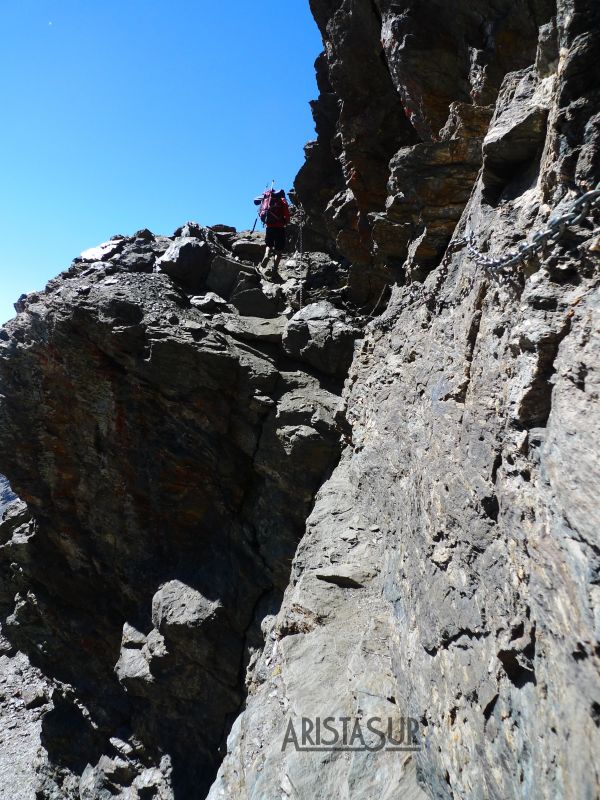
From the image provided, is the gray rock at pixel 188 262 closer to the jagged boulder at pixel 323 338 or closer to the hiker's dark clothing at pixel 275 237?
the hiker's dark clothing at pixel 275 237

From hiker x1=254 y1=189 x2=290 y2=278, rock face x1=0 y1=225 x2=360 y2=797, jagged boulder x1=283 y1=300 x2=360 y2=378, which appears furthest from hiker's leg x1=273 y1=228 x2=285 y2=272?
jagged boulder x1=283 y1=300 x2=360 y2=378

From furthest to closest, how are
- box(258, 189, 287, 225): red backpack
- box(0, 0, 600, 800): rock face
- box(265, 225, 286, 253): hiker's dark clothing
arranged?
box(265, 225, 286, 253): hiker's dark clothing, box(258, 189, 287, 225): red backpack, box(0, 0, 600, 800): rock face

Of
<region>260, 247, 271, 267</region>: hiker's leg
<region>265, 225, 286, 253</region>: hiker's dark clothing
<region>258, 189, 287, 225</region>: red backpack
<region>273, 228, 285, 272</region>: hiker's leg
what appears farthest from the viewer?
<region>260, 247, 271, 267</region>: hiker's leg

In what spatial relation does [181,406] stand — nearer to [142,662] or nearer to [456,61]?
[142,662]

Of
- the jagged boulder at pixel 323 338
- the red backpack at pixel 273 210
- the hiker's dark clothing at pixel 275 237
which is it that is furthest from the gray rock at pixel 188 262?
the jagged boulder at pixel 323 338

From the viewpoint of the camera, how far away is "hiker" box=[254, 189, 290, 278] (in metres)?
21.7

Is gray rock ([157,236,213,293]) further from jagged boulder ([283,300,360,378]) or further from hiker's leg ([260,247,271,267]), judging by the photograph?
jagged boulder ([283,300,360,378])

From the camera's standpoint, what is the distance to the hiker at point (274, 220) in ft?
71.2

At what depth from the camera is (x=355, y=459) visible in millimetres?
12922

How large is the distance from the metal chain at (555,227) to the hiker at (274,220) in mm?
16036

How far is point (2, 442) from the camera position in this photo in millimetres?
19594

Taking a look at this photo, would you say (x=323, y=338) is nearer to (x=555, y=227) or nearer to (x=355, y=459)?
(x=355, y=459)

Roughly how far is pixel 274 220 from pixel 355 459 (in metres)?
13.1

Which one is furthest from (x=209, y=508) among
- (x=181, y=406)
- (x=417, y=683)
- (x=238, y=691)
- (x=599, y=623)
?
(x=599, y=623)
